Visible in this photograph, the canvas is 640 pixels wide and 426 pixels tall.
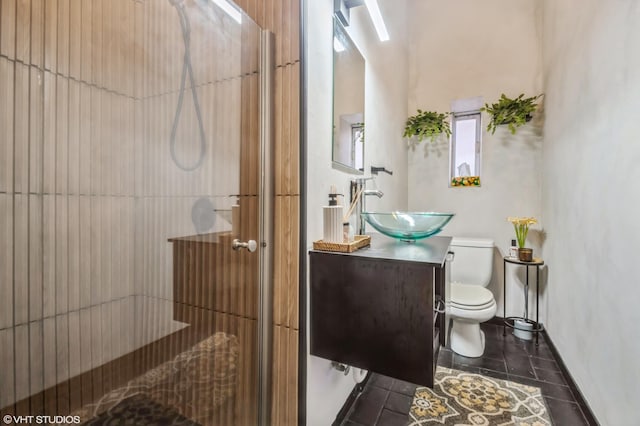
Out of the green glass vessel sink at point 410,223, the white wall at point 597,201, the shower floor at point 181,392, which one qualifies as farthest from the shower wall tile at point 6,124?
the white wall at point 597,201

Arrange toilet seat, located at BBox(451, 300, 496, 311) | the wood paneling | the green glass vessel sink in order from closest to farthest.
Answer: the wood paneling, the green glass vessel sink, toilet seat, located at BBox(451, 300, 496, 311)

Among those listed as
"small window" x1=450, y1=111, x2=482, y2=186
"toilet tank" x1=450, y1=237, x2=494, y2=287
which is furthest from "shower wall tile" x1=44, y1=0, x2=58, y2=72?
"small window" x1=450, y1=111, x2=482, y2=186

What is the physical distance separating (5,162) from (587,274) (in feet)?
7.56

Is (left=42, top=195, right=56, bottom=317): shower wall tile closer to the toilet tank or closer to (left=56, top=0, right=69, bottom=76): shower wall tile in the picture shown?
(left=56, top=0, right=69, bottom=76): shower wall tile

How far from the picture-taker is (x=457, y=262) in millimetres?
2400

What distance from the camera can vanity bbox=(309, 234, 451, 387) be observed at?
97cm

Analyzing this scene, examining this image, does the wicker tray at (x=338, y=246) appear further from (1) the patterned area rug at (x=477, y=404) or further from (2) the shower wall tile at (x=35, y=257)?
(1) the patterned area rug at (x=477, y=404)

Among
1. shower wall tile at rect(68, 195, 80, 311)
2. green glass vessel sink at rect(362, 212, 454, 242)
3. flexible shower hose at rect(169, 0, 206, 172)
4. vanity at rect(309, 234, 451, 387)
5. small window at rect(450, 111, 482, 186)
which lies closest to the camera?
shower wall tile at rect(68, 195, 80, 311)

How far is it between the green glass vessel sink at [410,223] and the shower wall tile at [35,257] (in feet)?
3.89

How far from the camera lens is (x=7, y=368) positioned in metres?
0.56

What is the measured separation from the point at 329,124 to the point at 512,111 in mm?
2015

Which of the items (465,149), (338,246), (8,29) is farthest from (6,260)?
(465,149)

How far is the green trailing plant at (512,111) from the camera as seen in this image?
2328 mm

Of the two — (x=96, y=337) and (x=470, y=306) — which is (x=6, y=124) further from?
(x=470, y=306)
